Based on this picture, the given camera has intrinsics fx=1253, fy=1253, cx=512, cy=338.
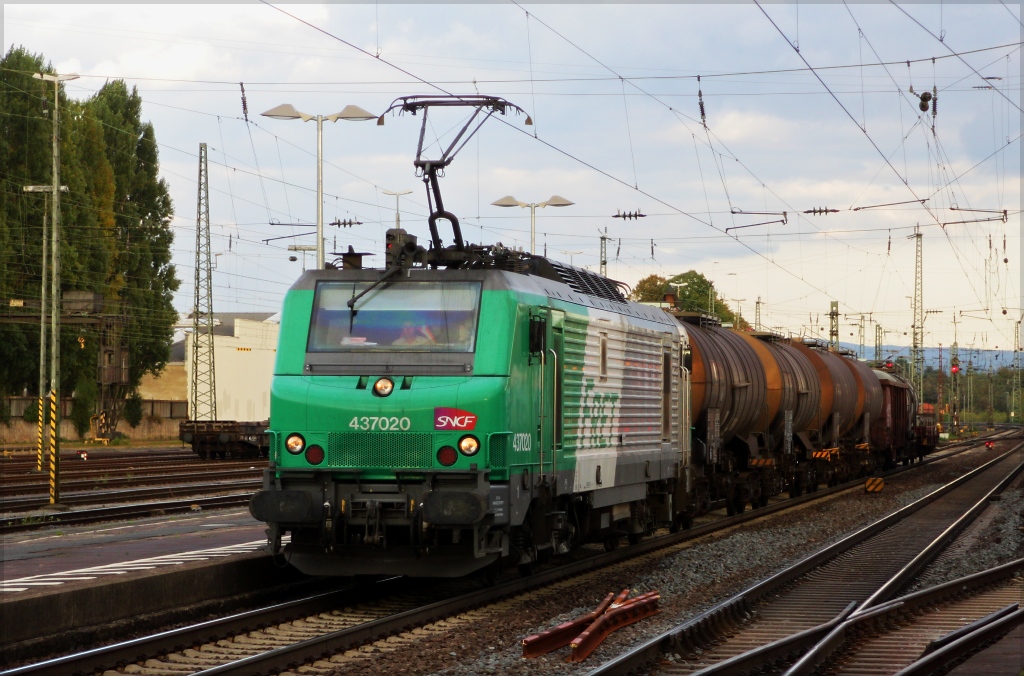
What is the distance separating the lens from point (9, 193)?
50.4 metres

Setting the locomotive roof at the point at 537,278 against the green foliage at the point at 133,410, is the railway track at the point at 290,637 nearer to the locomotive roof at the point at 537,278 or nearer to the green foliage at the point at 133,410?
the locomotive roof at the point at 537,278

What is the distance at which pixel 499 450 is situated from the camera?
1205cm

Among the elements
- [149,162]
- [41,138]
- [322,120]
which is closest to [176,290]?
[149,162]

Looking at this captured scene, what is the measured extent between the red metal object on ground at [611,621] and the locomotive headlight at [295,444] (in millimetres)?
3369

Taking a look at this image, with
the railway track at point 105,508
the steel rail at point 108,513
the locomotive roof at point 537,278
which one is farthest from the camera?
the railway track at point 105,508

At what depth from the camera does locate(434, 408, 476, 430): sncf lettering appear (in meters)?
12.0

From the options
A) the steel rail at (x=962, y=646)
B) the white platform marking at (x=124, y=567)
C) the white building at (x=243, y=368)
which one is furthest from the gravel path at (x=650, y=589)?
the white building at (x=243, y=368)

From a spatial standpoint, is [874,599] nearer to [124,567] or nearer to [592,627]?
[592,627]

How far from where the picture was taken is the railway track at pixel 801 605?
33.0 ft

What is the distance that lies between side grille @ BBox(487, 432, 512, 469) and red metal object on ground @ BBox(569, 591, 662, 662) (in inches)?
67.3

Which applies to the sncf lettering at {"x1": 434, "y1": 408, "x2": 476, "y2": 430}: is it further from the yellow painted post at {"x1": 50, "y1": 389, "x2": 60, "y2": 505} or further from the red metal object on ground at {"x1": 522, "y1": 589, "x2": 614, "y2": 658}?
the yellow painted post at {"x1": 50, "y1": 389, "x2": 60, "y2": 505}

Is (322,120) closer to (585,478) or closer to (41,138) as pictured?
(585,478)

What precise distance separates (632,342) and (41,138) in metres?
42.9

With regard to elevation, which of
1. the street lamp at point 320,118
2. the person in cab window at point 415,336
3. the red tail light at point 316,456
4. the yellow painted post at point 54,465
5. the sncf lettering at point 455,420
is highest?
the street lamp at point 320,118
